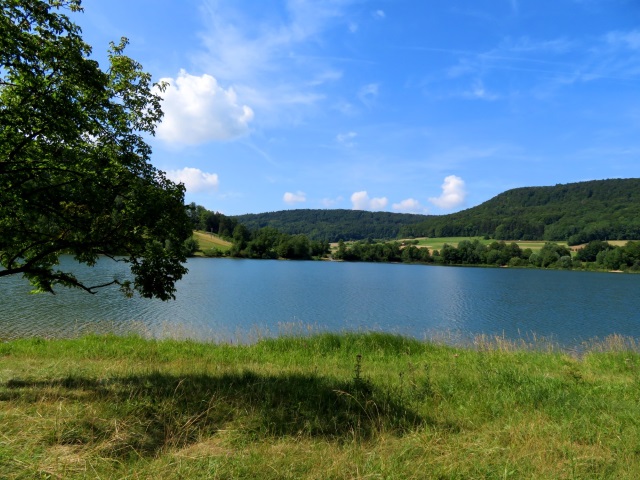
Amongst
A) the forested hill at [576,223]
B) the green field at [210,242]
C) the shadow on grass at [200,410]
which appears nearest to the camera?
the shadow on grass at [200,410]

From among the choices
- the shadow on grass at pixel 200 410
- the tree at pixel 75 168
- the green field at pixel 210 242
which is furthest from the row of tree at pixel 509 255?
the tree at pixel 75 168

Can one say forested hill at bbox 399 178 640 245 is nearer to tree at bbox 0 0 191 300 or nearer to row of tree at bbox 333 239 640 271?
row of tree at bbox 333 239 640 271

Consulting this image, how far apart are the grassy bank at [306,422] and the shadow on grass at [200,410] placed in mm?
25

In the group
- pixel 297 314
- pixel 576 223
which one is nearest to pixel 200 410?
pixel 297 314

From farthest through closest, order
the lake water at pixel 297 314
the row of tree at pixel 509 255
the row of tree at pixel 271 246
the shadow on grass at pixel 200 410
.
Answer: the row of tree at pixel 271 246, the row of tree at pixel 509 255, the lake water at pixel 297 314, the shadow on grass at pixel 200 410

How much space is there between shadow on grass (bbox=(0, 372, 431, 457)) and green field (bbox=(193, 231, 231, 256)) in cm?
11040

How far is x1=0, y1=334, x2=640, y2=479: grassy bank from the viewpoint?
13.1ft

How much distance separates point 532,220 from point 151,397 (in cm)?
20210

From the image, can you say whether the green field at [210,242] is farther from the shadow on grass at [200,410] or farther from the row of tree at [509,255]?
the shadow on grass at [200,410]

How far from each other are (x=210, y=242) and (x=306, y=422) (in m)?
125

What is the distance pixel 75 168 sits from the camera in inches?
250

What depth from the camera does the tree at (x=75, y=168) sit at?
5.44 m

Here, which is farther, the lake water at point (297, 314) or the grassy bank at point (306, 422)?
the lake water at point (297, 314)

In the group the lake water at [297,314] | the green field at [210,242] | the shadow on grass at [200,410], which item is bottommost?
the lake water at [297,314]
